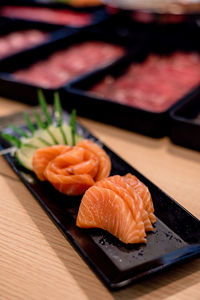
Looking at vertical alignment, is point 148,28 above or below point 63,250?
above

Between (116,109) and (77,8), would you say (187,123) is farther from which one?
(77,8)

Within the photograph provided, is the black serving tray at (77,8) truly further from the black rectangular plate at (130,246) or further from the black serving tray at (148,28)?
the black rectangular plate at (130,246)

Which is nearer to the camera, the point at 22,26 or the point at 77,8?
the point at 22,26

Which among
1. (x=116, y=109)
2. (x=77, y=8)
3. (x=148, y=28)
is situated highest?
(x=77, y=8)

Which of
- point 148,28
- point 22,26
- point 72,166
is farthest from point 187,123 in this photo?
point 22,26

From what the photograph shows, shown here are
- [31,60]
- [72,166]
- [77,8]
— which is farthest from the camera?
[77,8]

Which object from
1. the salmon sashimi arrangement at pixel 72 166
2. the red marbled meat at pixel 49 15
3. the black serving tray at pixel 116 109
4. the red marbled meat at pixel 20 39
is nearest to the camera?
the salmon sashimi arrangement at pixel 72 166

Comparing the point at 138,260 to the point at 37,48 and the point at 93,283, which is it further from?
the point at 37,48

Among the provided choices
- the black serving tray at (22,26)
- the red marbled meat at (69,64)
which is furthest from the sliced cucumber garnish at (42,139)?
the black serving tray at (22,26)
